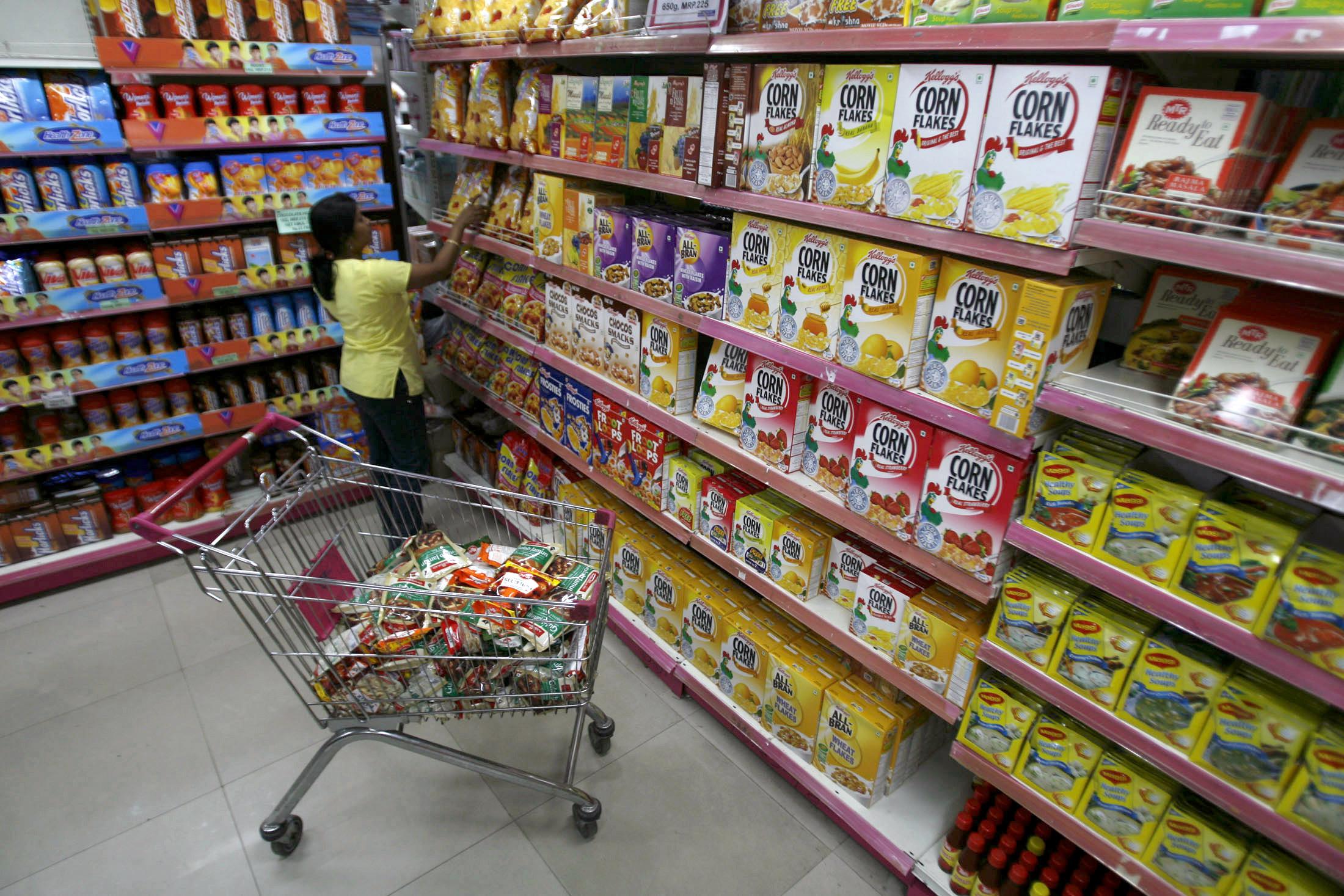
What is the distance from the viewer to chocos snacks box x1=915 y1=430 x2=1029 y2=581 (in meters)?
1.66

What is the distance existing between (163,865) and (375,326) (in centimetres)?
198

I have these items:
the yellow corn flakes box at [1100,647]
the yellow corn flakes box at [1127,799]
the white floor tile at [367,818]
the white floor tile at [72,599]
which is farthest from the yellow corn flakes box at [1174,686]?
the white floor tile at [72,599]

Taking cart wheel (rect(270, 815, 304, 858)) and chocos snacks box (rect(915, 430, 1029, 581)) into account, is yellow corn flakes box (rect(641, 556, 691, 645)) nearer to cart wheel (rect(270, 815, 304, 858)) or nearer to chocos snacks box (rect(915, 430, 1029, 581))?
chocos snacks box (rect(915, 430, 1029, 581))

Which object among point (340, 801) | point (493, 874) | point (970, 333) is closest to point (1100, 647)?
point (970, 333)

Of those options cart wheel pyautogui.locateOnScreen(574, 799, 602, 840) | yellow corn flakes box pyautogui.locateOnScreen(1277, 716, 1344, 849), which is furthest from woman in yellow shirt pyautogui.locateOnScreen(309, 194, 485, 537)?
yellow corn flakes box pyautogui.locateOnScreen(1277, 716, 1344, 849)

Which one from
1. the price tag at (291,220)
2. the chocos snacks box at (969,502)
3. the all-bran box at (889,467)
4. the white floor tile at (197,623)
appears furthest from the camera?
the price tag at (291,220)

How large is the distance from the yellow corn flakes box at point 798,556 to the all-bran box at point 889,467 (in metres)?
0.27

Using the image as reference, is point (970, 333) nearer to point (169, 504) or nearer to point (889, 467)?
point (889, 467)

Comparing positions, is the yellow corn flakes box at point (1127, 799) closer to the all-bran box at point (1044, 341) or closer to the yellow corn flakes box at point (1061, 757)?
the yellow corn flakes box at point (1061, 757)

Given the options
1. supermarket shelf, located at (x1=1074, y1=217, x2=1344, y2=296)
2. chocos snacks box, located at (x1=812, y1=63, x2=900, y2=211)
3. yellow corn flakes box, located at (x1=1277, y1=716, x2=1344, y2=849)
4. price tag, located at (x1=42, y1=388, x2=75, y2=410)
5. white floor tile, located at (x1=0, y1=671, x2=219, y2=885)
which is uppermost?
chocos snacks box, located at (x1=812, y1=63, x2=900, y2=211)

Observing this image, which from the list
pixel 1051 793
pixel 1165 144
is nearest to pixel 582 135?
pixel 1165 144

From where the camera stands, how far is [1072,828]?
1682mm

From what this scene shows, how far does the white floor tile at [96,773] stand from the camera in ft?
7.53

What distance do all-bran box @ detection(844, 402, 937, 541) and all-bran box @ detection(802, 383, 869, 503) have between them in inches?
1.6
